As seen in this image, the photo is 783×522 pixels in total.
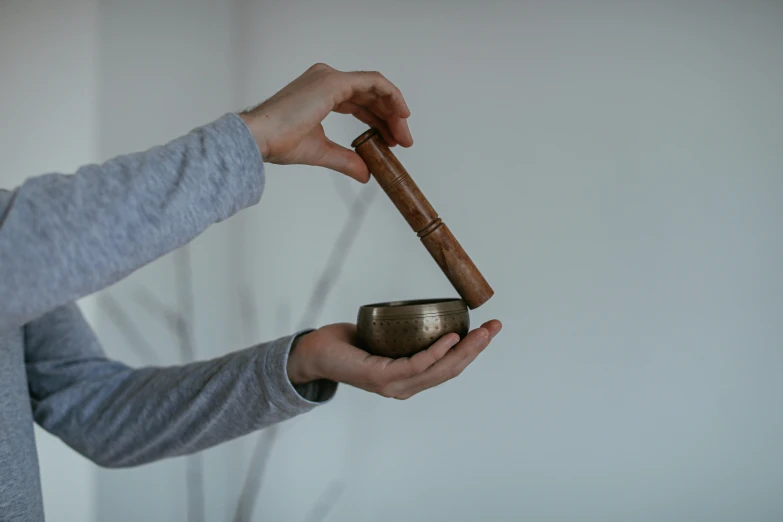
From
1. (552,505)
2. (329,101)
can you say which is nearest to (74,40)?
(329,101)

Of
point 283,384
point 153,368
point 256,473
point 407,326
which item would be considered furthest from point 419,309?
point 256,473

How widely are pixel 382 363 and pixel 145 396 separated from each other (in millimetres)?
479

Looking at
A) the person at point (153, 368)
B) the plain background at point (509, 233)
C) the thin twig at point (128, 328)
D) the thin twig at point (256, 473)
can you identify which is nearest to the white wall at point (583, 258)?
the plain background at point (509, 233)

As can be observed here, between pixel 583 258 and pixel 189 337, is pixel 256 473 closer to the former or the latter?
pixel 189 337

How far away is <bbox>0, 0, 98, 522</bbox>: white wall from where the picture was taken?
79.7 inches

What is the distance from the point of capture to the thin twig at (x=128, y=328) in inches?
81.1

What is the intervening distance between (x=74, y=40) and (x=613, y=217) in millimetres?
1755

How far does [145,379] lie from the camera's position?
123 cm

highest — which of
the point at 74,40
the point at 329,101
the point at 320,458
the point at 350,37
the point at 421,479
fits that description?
the point at 74,40

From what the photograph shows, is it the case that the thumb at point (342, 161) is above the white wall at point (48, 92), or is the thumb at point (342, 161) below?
below

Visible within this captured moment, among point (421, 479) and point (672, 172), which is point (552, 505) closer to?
point (421, 479)

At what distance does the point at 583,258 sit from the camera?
1799mm

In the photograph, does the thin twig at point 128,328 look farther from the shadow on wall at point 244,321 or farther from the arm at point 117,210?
the arm at point 117,210

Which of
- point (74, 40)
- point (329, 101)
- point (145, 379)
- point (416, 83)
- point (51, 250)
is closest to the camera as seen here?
point (51, 250)
